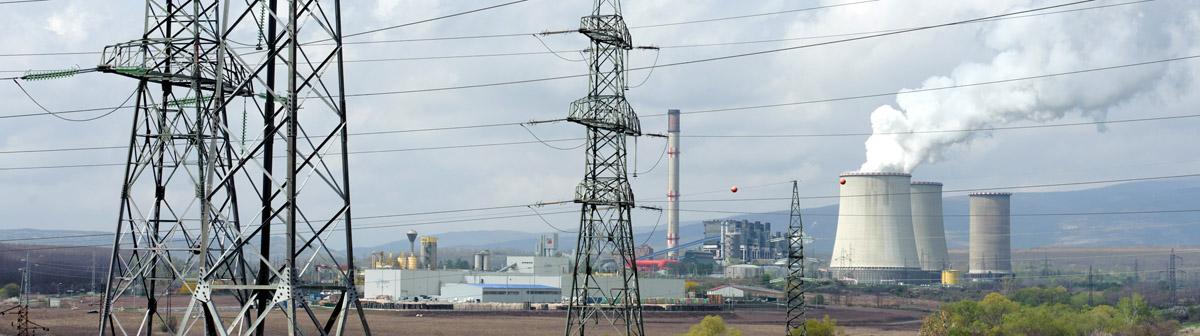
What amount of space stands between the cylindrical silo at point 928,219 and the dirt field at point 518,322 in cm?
3219

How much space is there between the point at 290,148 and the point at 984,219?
584 ft

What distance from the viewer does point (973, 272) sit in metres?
183

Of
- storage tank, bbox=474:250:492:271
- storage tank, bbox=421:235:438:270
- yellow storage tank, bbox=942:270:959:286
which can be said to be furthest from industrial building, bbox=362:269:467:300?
yellow storage tank, bbox=942:270:959:286

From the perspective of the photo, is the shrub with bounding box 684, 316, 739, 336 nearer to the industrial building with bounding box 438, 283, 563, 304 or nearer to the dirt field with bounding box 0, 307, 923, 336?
the dirt field with bounding box 0, 307, 923, 336

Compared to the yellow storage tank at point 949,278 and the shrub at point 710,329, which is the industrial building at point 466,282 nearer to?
the yellow storage tank at point 949,278

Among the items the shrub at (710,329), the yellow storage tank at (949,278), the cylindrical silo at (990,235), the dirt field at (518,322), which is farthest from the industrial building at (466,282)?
the cylindrical silo at (990,235)

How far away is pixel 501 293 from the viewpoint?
378 feet

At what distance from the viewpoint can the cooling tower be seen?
388 feet

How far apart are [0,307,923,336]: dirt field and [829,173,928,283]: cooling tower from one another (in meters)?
10.7

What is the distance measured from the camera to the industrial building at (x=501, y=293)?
375 ft

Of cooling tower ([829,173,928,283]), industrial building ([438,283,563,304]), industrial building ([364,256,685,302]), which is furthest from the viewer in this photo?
cooling tower ([829,173,928,283])

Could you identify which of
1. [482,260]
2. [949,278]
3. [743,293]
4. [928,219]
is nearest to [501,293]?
[743,293]

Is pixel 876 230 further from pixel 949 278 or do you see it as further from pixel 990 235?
pixel 990 235

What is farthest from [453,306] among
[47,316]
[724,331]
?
[724,331]
